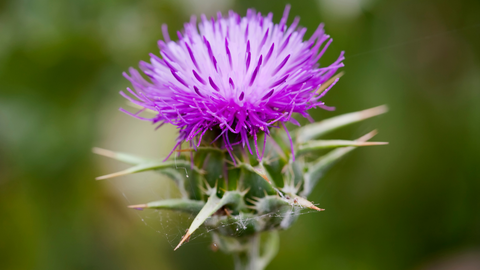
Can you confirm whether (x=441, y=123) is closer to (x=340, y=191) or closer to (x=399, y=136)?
(x=399, y=136)

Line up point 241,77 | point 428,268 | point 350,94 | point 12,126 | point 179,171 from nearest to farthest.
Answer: point 241,77 → point 179,171 → point 428,268 → point 12,126 → point 350,94

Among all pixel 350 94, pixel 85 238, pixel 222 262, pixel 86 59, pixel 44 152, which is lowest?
pixel 222 262

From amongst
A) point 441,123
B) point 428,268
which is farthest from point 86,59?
point 428,268

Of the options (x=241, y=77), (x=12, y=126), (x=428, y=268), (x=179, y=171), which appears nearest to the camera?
(x=241, y=77)

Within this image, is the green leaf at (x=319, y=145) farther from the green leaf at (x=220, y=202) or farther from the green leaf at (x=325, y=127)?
the green leaf at (x=220, y=202)

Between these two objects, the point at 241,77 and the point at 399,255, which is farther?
the point at 399,255

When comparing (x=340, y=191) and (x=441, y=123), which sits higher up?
(x=441, y=123)
